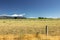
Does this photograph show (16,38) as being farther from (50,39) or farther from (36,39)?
(50,39)

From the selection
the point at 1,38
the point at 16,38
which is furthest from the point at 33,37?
the point at 1,38

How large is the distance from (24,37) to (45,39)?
1.83 metres

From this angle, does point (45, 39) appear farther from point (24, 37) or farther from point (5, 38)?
point (5, 38)

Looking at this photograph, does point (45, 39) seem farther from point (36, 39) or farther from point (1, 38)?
point (1, 38)

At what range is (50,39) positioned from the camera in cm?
1491

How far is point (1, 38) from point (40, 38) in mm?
3271

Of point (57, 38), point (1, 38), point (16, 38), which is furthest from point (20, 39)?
point (57, 38)

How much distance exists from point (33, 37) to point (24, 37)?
770 millimetres

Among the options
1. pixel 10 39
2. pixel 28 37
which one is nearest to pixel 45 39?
pixel 28 37

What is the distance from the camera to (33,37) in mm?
15578

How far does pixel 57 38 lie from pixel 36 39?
188 cm

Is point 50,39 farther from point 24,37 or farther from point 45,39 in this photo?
point 24,37

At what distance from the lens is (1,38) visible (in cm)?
1527

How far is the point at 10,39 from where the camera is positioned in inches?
591
